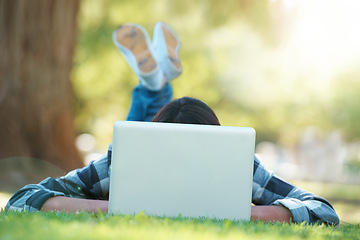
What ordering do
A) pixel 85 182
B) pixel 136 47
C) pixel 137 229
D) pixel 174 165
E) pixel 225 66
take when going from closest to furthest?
pixel 137 229
pixel 174 165
pixel 85 182
pixel 136 47
pixel 225 66

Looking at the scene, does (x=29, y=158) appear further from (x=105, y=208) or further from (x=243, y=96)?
(x=243, y=96)

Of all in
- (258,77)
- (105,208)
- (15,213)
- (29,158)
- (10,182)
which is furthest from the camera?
(258,77)

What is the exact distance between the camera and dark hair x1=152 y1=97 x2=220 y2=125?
2951 mm

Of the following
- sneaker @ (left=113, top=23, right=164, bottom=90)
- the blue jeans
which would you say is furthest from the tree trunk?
sneaker @ (left=113, top=23, right=164, bottom=90)

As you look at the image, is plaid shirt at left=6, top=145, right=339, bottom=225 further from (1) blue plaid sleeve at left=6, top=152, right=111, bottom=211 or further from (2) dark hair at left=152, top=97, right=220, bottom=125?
(2) dark hair at left=152, top=97, right=220, bottom=125

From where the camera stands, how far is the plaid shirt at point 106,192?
254 cm

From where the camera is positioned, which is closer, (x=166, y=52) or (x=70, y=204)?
(x=70, y=204)

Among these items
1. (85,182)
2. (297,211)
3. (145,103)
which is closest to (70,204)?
(85,182)

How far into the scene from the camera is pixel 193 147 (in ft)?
6.89

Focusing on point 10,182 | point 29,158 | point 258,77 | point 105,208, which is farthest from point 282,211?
point 258,77

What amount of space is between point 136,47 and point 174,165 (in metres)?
2.88

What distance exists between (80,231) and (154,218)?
1.34 ft

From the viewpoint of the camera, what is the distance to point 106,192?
302 centimetres

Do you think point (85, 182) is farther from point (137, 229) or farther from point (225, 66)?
point (225, 66)
